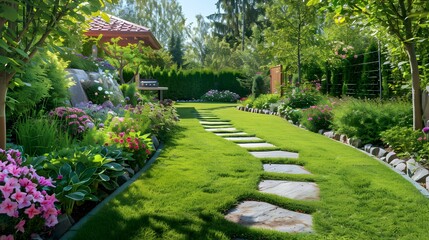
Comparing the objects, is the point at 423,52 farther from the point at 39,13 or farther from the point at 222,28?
the point at 222,28

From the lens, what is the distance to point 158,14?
43.5 metres

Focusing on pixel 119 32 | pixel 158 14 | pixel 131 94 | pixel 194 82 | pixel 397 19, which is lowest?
pixel 131 94

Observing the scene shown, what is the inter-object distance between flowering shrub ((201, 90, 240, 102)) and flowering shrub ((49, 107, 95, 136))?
734 inches

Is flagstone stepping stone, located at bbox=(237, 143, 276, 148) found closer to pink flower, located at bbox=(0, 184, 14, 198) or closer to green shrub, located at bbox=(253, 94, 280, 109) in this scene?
pink flower, located at bbox=(0, 184, 14, 198)

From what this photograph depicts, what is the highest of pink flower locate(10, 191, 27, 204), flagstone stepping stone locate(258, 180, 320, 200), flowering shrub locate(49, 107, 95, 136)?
flowering shrub locate(49, 107, 95, 136)

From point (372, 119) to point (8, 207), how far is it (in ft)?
17.3

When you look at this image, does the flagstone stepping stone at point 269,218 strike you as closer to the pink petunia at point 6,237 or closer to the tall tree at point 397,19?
the pink petunia at point 6,237

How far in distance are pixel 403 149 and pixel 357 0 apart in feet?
6.38

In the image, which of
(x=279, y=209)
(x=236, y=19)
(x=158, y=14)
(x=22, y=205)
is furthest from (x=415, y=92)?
(x=158, y=14)

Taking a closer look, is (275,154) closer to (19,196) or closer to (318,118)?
(318,118)

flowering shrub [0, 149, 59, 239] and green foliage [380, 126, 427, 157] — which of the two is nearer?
flowering shrub [0, 149, 59, 239]

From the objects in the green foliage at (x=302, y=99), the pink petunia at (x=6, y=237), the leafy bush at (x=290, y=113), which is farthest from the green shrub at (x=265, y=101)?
the pink petunia at (x=6, y=237)

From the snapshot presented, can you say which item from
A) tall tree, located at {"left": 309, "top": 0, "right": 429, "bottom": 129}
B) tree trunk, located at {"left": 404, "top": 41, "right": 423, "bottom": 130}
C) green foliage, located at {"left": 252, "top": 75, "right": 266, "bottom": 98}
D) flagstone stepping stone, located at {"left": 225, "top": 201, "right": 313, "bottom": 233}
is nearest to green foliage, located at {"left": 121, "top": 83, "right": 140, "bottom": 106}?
tall tree, located at {"left": 309, "top": 0, "right": 429, "bottom": 129}

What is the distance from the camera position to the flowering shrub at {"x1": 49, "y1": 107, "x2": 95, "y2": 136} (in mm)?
4680
